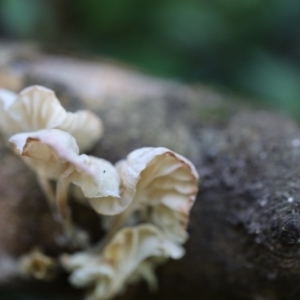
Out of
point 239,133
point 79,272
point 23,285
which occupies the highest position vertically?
point 239,133

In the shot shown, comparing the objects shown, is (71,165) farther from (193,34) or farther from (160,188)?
(193,34)

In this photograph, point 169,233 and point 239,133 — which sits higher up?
point 239,133

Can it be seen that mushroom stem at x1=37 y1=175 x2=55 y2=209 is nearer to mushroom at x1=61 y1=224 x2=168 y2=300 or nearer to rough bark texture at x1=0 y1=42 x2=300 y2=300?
rough bark texture at x1=0 y1=42 x2=300 y2=300

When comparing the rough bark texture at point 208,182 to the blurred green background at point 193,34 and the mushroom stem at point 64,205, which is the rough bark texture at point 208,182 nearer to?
the mushroom stem at point 64,205

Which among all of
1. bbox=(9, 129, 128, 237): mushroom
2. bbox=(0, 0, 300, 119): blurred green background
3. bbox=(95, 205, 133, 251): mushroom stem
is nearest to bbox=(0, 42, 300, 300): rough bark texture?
bbox=(95, 205, 133, 251): mushroom stem

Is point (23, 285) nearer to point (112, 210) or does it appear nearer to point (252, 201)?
point (112, 210)

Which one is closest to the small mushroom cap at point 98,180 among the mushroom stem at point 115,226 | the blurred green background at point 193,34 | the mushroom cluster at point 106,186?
the mushroom cluster at point 106,186

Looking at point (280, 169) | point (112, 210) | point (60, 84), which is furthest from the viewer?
point (60, 84)

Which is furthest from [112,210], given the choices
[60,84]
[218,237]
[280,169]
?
[60,84]
